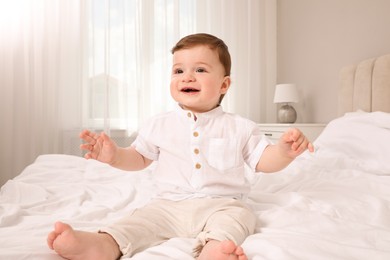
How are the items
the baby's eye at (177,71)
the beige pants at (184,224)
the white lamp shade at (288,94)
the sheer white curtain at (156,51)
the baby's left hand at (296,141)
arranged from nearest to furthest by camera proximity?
the beige pants at (184,224)
the baby's left hand at (296,141)
the baby's eye at (177,71)
the white lamp shade at (288,94)
the sheer white curtain at (156,51)

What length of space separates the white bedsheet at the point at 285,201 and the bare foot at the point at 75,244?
4 cm

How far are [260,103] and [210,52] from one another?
310cm

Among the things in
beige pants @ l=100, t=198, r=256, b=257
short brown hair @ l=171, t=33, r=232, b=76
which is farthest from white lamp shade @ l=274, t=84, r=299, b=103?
beige pants @ l=100, t=198, r=256, b=257

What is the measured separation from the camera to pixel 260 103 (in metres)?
4.20

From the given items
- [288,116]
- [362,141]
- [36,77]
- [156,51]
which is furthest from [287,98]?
[36,77]

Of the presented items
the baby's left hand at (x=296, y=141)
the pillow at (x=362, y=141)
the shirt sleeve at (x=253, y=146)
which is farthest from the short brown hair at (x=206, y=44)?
the pillow at (x=362, y=141)

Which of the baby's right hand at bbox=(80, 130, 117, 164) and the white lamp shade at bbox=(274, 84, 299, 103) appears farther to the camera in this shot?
the white lamp shade at bbox=(274, 84, 299, 103)

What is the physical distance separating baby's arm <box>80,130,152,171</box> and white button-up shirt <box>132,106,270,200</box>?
0.04m

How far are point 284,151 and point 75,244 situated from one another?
0.61 meters

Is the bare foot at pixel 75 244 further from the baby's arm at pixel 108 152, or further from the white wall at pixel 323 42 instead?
the white wall at pixel 323 42

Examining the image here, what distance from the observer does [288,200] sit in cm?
119

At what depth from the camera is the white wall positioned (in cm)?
279

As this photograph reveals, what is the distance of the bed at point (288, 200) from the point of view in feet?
2.52

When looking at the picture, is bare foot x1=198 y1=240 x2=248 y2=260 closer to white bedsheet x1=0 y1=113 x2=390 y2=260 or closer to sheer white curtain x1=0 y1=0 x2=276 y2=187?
white bedsheet x1=0 y1=113 x2=390 y2=260
